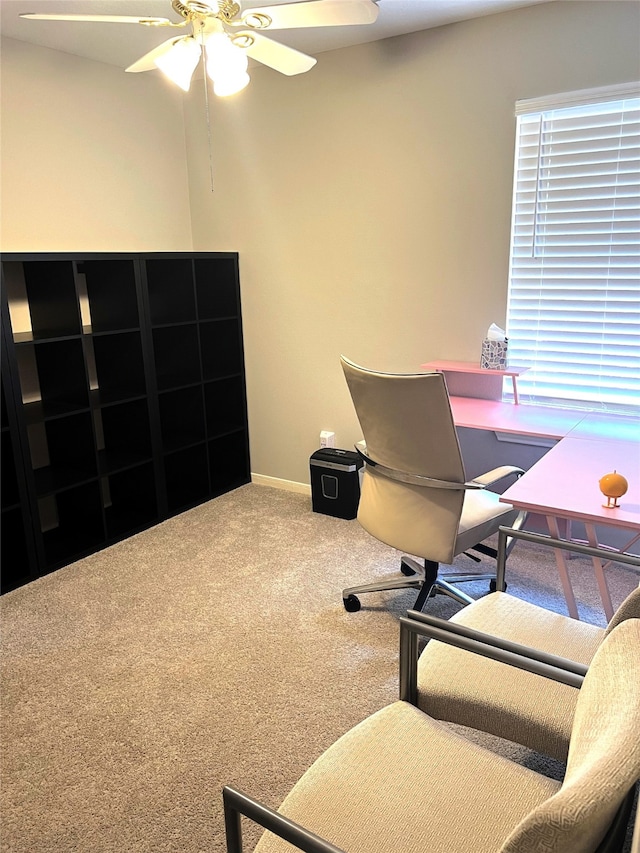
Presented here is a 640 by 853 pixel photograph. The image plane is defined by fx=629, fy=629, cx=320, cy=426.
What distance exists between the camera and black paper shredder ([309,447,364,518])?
3.55 meters

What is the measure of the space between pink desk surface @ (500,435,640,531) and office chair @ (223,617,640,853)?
0.51m

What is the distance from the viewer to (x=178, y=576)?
300 centimetres

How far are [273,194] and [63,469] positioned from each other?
198 centimetres

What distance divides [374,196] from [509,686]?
8.78ft

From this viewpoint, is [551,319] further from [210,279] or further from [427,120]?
[210,279]

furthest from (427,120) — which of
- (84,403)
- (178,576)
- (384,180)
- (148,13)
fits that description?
(178,576)

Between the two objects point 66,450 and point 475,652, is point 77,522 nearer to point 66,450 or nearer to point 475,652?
point 66,450

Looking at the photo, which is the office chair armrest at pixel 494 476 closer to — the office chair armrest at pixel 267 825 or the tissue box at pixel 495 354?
the tissue box at pixel 495 354

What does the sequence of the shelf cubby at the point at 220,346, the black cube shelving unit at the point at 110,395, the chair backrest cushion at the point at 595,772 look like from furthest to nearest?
the shelf cubby at the point at 220,346 → the black cube shelving unit at the point at 110,395 → the chair backrest cushion at the point at 595,772

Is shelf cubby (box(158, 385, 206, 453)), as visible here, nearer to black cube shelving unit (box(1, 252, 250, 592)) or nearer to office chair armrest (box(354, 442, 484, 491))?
black cube shelving unit (box(1, 252, 250, 592))

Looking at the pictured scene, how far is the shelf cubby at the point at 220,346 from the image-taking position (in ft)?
13.3

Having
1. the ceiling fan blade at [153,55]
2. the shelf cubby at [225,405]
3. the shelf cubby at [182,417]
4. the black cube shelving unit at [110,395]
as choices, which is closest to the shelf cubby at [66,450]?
the black cube shelving unit at [110,395]

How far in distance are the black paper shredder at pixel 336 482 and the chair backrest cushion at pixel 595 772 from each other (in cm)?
251

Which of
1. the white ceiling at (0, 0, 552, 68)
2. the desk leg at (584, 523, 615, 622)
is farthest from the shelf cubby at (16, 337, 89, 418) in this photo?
the desk leg at (584, 523, 615, 622)
